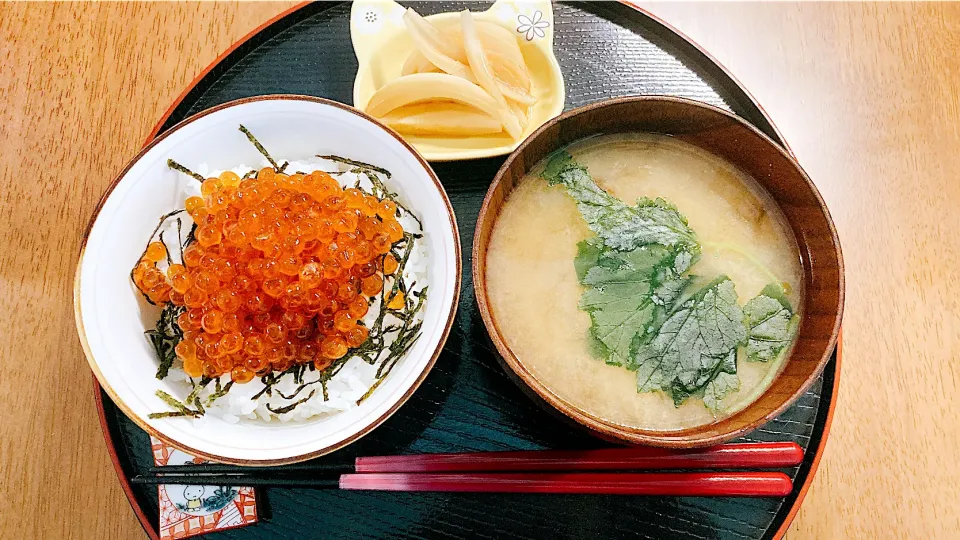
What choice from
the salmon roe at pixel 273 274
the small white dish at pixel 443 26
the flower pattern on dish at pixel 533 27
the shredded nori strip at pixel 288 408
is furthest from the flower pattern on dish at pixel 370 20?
the shredded nori strip at pixel 288 408

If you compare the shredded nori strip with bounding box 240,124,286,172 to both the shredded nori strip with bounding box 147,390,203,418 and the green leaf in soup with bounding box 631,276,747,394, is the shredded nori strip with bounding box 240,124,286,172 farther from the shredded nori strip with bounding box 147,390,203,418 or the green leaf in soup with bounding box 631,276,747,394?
the green leaf in soup with bounding box 631,276,747,394

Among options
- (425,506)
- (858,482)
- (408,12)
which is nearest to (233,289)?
(425,506)

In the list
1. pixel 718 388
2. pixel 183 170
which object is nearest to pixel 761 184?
pixel 718 388

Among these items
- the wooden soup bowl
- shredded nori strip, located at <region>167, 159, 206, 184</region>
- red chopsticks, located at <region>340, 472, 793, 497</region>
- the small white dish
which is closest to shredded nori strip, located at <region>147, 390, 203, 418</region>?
red chopsticks, located at <region>340, 472, 793, 497</region>

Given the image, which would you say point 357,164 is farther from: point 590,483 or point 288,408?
point 590,483

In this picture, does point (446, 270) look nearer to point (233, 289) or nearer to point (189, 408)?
point (233, 289)

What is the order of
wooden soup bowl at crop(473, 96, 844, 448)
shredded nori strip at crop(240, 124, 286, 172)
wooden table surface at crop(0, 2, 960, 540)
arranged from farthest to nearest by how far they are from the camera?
wooden table surface at crop(0, 2, 960, 540)
shredded nori strip at crop(240, 124, 286, 172)
wooden soup bowl at crop(473, 96, 844, 448)
